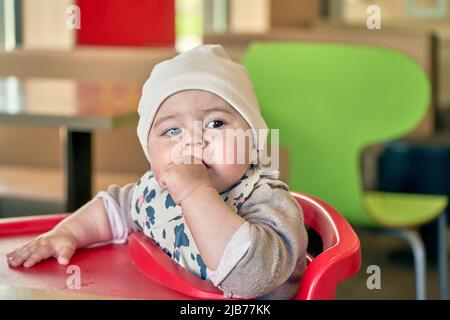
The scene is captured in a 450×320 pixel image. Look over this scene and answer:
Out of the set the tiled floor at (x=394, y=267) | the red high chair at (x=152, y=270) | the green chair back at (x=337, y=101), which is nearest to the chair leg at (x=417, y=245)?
the tiled floor at (x=394, y=267)

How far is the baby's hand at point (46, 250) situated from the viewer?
2.10 ft

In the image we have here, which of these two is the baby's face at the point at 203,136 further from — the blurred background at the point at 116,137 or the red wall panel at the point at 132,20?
the blurred background at the point at 116,137

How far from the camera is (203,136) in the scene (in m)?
0.55

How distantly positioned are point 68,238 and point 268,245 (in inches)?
7.9

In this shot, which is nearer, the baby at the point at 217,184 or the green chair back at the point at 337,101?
the baby at the point at 217,184

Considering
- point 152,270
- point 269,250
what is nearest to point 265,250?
point 269,250

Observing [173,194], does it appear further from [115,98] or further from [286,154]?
[115,98]

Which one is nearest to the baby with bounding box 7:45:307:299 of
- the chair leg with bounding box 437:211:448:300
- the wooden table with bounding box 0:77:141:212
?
the wooden table with bounding box 0:77:141:212

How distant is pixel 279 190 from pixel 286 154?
82 cm

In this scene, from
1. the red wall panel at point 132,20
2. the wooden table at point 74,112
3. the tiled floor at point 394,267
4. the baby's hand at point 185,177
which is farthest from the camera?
the tiled floor at point 394,267

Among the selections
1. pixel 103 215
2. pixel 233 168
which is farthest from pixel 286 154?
pixel 233 168

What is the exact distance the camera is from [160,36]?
3.93 feet

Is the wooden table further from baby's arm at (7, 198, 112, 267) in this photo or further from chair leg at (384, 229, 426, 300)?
baby's arm at (7, 198, 112, 267)

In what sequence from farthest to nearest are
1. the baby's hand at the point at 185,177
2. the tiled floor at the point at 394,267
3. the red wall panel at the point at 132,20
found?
the tiled floor at the point at 394,267 < the red wall panel at the point at 132,20 < the baby's hand at the point at 185,177
